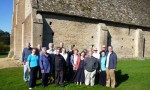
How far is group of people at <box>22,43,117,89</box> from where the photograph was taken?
12.3 metres

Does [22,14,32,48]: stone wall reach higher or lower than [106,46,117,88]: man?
higher

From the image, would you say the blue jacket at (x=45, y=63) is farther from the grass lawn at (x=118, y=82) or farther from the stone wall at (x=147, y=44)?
the stone wall at (x=147, y=44)

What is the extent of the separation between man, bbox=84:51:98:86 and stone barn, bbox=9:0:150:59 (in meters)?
8.75

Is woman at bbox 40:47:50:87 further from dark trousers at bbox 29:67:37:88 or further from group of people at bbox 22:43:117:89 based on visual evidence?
dark trousers at bbox 29:67:37:88

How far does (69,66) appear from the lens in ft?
44.5

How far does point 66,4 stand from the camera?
78.0 feet

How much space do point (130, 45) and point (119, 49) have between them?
7.64 feet

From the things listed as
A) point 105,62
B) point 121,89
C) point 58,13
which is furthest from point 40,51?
point 58,13

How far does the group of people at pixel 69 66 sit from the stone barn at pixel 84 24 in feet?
25.8

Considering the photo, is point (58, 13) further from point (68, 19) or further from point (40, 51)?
point (40, 51)

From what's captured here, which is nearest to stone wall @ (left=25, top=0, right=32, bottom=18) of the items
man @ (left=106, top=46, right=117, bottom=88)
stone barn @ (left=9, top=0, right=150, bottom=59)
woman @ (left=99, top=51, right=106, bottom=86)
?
stone barn @ (left=9, top=0, right=150, bottom=59)

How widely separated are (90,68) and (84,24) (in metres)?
12.7

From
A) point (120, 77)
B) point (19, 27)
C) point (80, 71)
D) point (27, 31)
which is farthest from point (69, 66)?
point (19, 27)

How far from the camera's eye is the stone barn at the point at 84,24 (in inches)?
857
